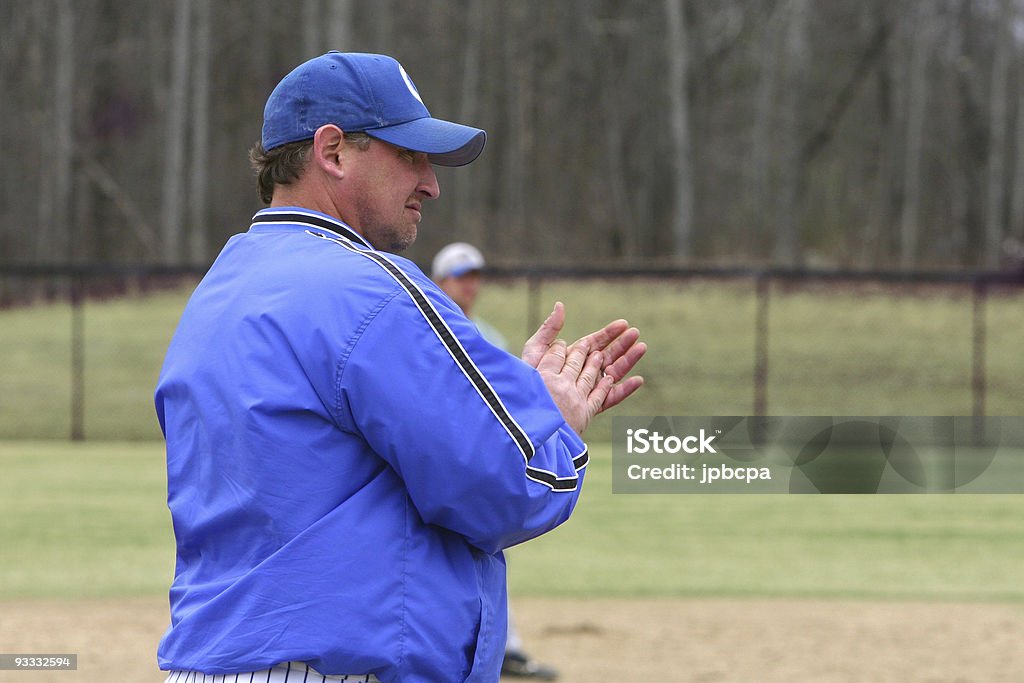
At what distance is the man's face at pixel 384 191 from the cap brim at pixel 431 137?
30 mm

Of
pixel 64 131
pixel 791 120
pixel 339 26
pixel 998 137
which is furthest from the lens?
pixel 998 137

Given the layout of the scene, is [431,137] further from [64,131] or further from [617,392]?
[64,131]

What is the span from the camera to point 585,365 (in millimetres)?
2691

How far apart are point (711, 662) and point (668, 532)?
4588 mm

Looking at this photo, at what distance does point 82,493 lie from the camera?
13.7 meters

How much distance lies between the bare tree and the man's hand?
3068cm

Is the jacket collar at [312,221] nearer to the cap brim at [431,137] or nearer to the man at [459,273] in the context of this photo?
the cap brim at [431,137]

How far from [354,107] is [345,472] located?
2.28ft

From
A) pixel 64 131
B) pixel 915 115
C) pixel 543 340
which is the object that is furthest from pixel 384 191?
pixel 915 115

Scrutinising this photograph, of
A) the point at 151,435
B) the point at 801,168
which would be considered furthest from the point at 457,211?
the point at 151,435

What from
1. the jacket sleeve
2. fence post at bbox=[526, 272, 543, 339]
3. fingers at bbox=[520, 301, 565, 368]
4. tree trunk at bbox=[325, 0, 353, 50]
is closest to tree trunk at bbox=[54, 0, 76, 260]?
tree trunk at bbox=[325, 0, 353, 50]

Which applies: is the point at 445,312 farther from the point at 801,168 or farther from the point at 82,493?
the point at 801,168

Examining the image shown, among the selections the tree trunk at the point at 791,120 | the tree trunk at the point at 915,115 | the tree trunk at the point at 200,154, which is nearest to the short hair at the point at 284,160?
the tree trunk at the point at 200,154

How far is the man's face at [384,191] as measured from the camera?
253cm
